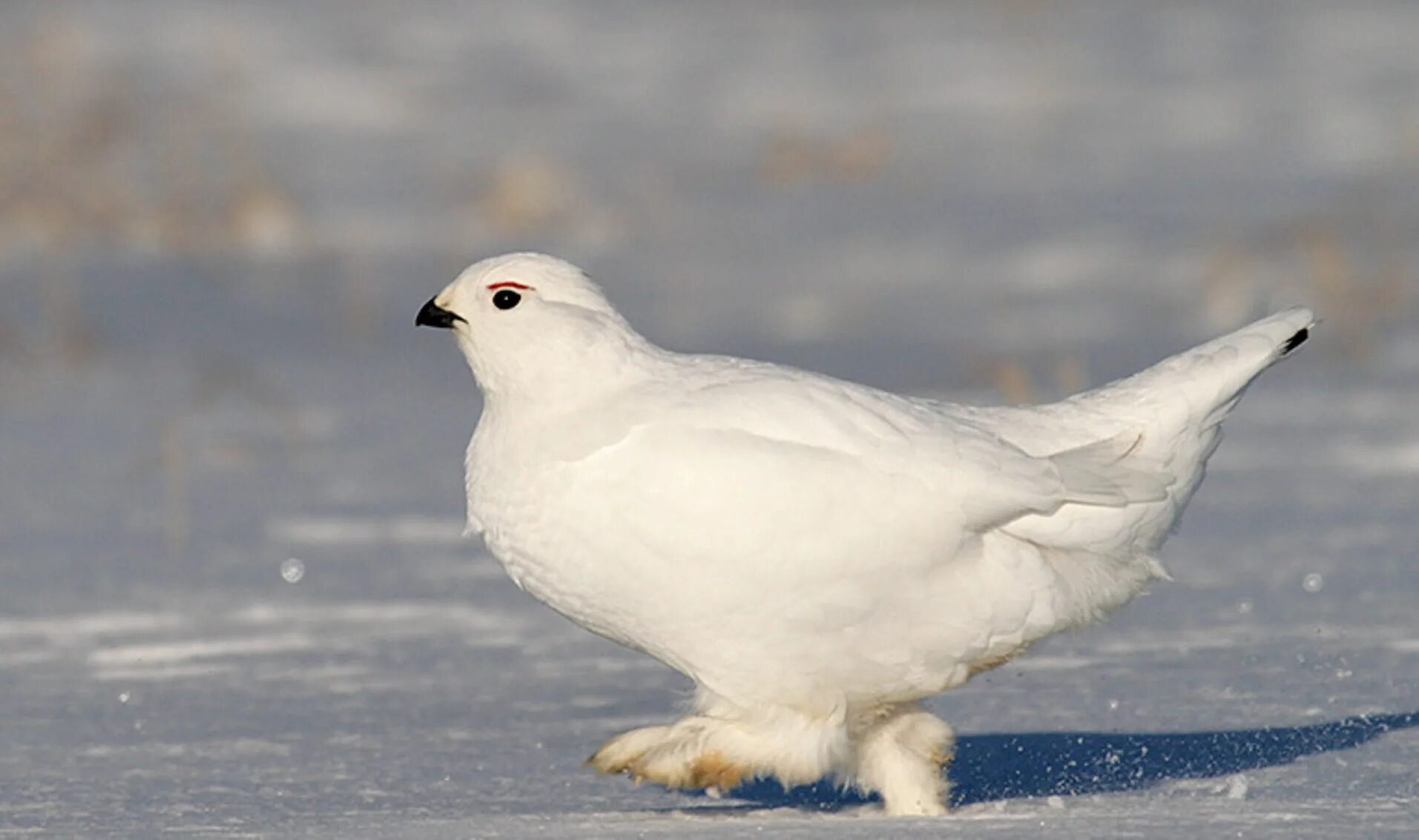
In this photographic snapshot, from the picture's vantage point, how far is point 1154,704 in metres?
4.16

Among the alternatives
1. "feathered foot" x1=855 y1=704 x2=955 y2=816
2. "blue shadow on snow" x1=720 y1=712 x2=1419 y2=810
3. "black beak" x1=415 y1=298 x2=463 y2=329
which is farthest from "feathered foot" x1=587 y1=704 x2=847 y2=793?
"black beak" x1=415 y1=298 x2=463 y2=329

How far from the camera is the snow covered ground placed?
12.5 ft

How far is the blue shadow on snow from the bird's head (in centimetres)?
76

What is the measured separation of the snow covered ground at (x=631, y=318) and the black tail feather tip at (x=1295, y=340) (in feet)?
2.06

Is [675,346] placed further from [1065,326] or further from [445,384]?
[1065,326]

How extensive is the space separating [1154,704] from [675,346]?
15.8ft

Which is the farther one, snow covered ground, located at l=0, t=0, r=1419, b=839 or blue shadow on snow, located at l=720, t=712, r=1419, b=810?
snow covered ground, located at l=0, t=0, r=1419, b=839

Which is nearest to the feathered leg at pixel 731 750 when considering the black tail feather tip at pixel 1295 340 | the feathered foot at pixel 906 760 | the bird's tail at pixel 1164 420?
the feathered foot at pixel 906 760

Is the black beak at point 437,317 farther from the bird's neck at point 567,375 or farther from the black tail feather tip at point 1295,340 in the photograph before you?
the black tail feather tip at point 1295,340

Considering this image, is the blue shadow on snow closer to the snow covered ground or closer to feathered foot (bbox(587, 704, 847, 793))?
the snow covered ground

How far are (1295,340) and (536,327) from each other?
120 cm

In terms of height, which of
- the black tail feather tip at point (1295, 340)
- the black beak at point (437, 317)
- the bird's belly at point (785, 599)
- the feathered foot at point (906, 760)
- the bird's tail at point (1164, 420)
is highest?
the black beak at point (437, 317)

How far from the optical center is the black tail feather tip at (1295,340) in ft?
12.3

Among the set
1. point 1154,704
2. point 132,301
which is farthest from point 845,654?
point 132,301
